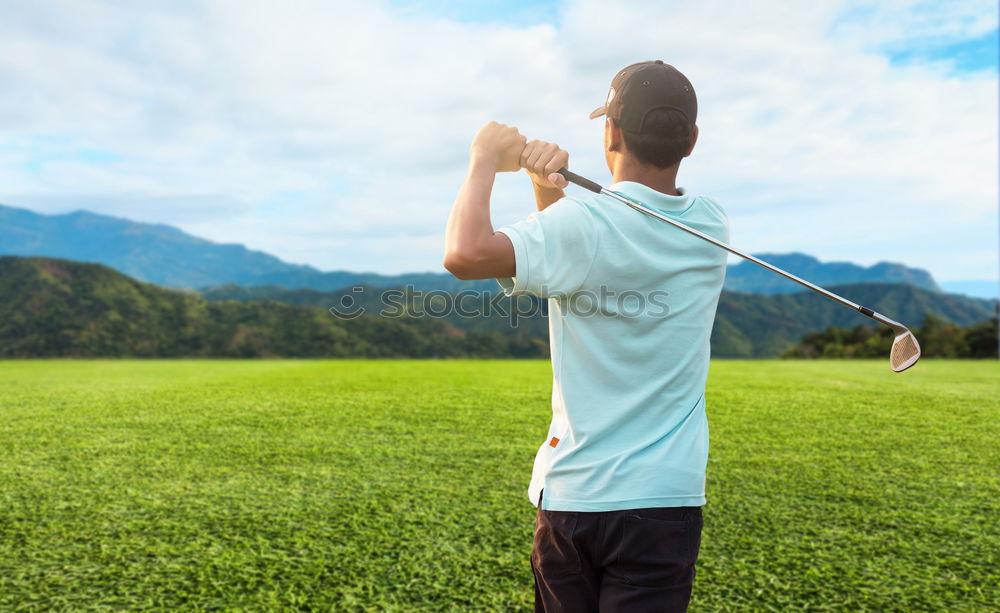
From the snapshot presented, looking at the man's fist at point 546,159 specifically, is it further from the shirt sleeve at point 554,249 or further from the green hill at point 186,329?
the green hill at point 186,329

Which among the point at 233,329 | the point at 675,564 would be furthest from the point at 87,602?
the point at 233,329

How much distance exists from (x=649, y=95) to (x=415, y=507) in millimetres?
2472

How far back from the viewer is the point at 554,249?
41.8 inches

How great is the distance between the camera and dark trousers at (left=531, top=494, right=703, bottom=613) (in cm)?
113

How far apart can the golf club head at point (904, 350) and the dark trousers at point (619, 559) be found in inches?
25.6

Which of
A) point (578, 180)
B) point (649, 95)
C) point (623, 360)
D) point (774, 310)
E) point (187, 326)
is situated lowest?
point (187, 326)

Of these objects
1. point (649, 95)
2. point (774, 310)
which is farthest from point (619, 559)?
point (774, 310)

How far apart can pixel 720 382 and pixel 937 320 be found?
23.2 metres

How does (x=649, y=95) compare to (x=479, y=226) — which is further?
(x=649, y=95)

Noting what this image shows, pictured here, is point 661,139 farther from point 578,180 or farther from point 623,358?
point 623,358

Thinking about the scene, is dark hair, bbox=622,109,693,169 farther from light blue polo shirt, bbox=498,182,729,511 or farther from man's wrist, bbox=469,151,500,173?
man's wrist, bbox=469,151,500,173

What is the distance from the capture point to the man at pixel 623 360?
110 centimetres

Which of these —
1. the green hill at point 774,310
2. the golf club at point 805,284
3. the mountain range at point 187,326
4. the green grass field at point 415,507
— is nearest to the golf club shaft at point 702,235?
the golf club at point 805,284

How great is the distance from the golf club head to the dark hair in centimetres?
69
